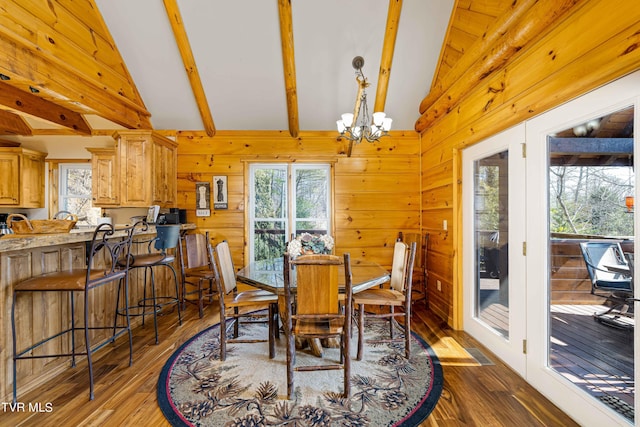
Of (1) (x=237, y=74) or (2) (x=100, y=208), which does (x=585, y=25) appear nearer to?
(1) (x=237, y=74)

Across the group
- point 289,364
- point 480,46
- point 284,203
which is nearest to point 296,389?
point 289,364

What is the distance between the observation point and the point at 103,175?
170 inches

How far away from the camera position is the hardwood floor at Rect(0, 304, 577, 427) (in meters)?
1.71

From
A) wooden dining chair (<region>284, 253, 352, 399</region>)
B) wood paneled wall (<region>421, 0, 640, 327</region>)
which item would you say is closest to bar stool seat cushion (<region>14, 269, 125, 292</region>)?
wooden dining chair (<region>284, 253, 352, 399</region>)

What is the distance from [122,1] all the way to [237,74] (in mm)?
1304

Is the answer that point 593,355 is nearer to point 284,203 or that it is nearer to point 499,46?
point 499,46

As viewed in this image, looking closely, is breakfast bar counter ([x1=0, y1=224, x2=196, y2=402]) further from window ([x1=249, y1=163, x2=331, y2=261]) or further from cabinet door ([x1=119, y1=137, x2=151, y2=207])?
window ([x1=249, y1=163, x2=331, y2=261])

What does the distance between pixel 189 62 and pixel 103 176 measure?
240 centimetres

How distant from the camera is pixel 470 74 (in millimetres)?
2648

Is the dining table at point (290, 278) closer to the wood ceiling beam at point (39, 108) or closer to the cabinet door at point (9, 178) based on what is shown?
the wood ceiling beam at point (39, 108)

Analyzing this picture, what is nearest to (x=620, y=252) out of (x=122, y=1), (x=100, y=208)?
(x=122, y=1)

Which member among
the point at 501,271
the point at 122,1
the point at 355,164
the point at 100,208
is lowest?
the point at 501,271

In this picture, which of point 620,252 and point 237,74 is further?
point 237,74

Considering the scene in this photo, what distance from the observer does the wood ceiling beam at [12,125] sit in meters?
4.39
